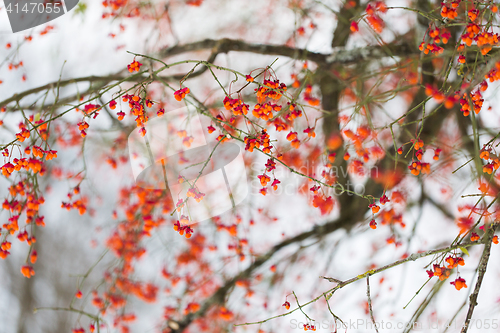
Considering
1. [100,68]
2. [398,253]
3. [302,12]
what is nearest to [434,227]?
[398,253]

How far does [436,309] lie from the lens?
192 cm

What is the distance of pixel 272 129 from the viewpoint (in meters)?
1.88

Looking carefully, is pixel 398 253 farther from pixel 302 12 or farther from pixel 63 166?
pixel 63 166

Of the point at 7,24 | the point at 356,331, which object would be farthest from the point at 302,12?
the point at 356,331

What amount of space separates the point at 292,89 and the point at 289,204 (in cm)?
79

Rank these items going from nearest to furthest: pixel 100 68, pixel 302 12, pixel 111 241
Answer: pixel 302 12 → pixel 100 68 → pixel 111 241

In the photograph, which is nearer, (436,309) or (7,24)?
(7,24)

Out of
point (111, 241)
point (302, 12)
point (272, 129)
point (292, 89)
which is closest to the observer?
point (292, 89)

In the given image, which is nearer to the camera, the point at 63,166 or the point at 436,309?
the point at 436,309

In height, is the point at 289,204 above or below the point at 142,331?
above

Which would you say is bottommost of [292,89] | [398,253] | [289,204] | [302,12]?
[398,253]

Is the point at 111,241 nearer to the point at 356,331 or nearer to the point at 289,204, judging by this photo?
the point at 289,204

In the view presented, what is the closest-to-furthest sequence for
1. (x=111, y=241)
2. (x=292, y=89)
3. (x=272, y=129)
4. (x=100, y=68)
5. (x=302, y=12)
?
(x=292, y=89) < (x=302, y=12) < (x=272, y=129) < (x=100, y=68) < (x=111, y=241)

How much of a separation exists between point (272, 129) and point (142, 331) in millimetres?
1698
